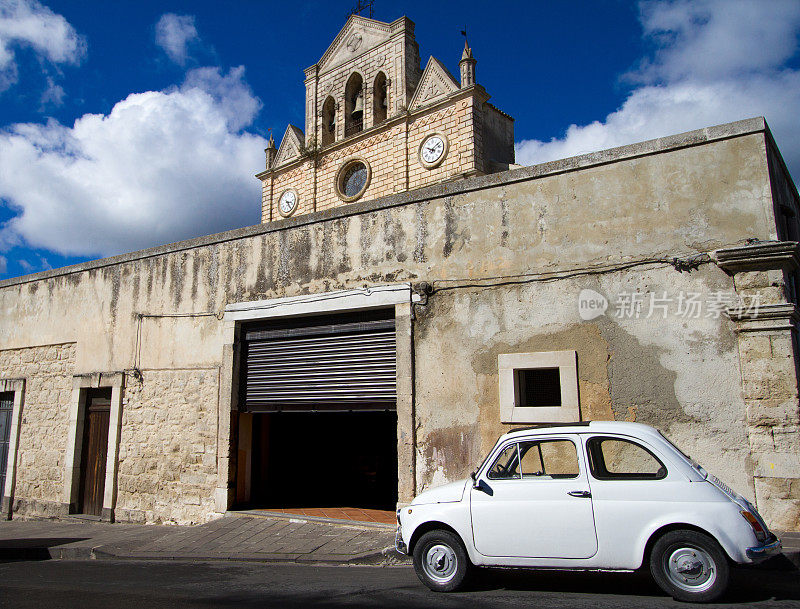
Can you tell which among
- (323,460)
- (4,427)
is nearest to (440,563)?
(323,460)

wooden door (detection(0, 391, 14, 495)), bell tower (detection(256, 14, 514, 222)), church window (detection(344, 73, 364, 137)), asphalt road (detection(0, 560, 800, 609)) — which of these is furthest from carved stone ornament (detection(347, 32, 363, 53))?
→ asphalt road (detection(0, 560, 800, 609))

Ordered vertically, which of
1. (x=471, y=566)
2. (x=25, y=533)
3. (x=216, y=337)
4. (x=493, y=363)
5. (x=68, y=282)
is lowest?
(x=25, y=533)

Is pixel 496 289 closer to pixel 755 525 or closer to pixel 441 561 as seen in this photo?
pixel 441 561

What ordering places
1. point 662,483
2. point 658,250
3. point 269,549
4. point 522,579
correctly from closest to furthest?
point 662,483, point 522,579, point 658,250, point 269,549

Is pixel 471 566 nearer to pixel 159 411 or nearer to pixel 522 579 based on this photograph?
pixel 522 579

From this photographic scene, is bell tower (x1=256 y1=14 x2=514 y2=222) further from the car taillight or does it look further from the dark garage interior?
the car taillight

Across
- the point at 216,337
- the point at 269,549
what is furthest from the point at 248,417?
the point at 269,549

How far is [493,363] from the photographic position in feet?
25.4

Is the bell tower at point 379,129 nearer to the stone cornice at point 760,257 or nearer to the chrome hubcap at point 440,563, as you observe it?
the stone cornice at point 760,257

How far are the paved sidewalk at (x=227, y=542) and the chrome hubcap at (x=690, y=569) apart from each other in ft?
10.3

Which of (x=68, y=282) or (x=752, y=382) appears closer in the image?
(x=752, y=382)

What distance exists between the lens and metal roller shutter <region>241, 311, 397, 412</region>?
28.7 feet

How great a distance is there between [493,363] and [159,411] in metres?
6.15

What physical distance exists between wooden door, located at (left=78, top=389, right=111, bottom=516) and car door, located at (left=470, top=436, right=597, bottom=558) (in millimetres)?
8736
